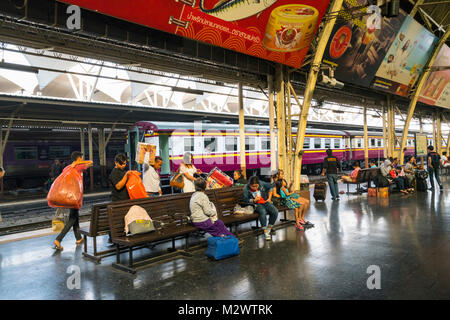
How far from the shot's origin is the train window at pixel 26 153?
19131 mm

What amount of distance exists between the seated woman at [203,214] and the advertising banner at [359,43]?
29.3ft

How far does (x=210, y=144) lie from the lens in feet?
58.2

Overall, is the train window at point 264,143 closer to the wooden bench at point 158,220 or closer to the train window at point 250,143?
the train window at point 250,143

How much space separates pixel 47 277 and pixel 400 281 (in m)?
4.89

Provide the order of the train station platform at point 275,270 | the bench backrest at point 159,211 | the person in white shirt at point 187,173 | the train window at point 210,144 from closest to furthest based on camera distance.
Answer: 1. the train station platform at point 275,270
2. the bench backrest at point 159,211
3. the person in white shirt at point 187,173
4. the train window at point 210,144

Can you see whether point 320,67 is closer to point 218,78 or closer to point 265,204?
point 218,78

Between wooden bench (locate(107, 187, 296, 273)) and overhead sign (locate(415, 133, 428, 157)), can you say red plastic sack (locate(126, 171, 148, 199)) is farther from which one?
overhead sign (locate(415, 133, 428, 157))

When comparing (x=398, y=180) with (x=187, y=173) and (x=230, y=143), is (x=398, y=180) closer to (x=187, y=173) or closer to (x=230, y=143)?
(x=230, y=143)

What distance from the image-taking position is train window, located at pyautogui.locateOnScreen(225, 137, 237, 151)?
18623 millimetres

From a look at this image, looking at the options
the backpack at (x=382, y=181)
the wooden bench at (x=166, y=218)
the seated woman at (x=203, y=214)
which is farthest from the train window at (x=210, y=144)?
the seated woman at (x=203, y=214)

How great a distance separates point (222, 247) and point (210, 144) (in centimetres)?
1254

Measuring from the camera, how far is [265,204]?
23.5ft

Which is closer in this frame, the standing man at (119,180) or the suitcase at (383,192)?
the standing man at (119,180)

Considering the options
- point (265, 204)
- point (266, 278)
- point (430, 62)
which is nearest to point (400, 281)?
point (266, 278)
